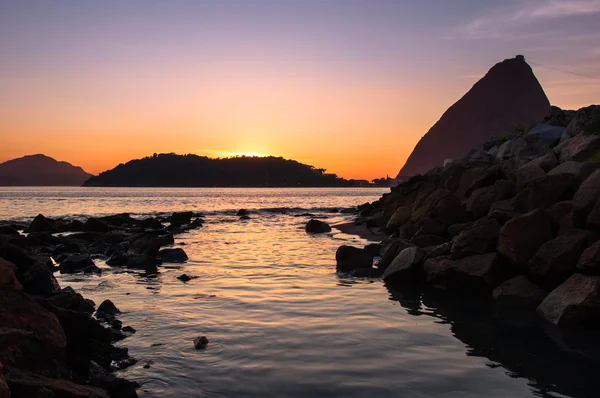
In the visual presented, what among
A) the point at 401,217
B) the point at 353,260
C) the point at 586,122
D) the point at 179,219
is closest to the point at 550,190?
the point at 353,260

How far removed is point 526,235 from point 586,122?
9981mm

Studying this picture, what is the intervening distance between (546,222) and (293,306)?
6.02 meters

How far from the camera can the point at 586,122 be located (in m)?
18.9

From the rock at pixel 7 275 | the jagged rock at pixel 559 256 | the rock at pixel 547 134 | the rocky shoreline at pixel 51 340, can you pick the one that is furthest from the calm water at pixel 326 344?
the rock at pixel 547 134

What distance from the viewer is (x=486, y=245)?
12492mm

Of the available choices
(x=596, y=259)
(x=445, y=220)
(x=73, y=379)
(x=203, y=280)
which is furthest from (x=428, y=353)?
(x=445, y=220)

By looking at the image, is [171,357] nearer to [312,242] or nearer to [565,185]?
[565,185]

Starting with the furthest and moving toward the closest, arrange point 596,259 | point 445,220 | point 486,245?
1. point 445,220
2. point 486,245
3. point 596,259

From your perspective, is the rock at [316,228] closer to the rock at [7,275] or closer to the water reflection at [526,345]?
the water reflection at [526,345]

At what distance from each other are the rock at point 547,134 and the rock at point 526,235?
10.8 meters

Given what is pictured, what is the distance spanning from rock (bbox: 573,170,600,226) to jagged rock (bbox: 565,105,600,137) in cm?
719

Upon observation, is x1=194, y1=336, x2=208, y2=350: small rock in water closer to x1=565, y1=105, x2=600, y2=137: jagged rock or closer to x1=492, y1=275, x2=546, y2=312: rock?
x1=492, y1=275, x2=546, y2=312: rock

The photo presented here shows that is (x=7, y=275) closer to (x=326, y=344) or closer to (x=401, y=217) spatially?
(x=326, y=344)

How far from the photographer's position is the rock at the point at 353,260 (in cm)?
1584
